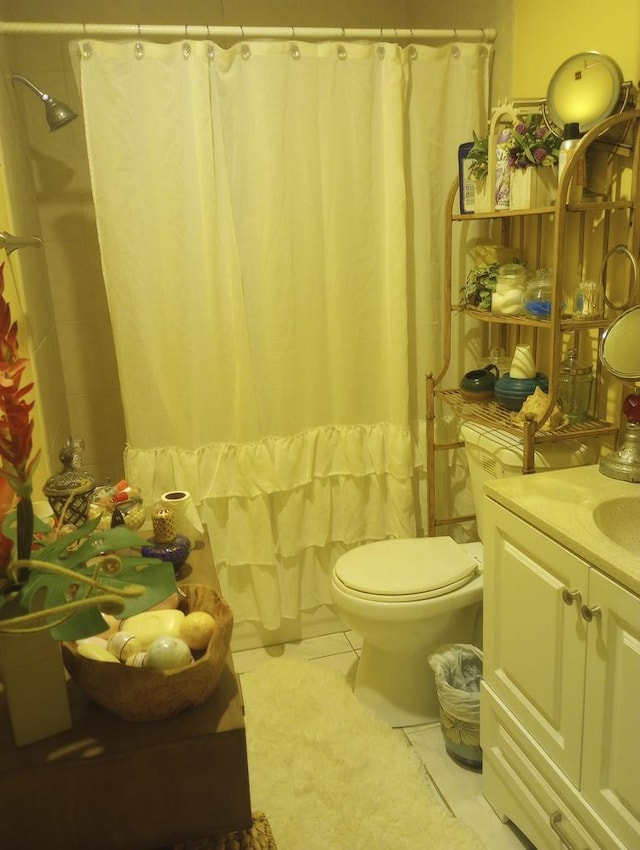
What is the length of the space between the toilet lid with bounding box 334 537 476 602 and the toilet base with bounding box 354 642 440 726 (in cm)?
24

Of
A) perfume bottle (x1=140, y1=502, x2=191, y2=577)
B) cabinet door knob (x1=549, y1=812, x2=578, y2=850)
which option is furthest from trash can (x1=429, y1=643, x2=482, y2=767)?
perfume bottle (x1=140, y1=502, x2=191, y2=577)

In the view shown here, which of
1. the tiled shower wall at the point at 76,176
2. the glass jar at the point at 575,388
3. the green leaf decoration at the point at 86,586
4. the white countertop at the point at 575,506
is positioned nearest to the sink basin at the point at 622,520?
the white countertop at the point at 575,506

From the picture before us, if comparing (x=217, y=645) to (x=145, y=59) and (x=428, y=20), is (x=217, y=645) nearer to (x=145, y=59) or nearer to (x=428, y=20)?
(x=145, y=59)

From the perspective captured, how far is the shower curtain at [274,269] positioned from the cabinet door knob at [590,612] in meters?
1.06

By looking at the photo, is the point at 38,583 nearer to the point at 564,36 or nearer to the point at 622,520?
the point at 622,520

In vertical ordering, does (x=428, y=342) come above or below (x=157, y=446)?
above

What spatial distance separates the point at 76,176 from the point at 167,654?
2.01 meters

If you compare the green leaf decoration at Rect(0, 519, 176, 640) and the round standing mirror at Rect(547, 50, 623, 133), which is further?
the round standing mirror at Rect(547, 50, 623, 133)

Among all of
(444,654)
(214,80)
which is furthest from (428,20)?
(444,654)

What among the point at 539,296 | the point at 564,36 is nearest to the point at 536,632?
the point at 539,296

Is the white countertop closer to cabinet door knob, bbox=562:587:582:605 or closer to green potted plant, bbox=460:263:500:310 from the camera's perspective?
cabinet door knob, bbox=562:587:582:605

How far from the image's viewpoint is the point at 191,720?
0.86 m

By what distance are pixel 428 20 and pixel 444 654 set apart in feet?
7.21

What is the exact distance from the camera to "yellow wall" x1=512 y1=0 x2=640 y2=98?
151 centimetres
